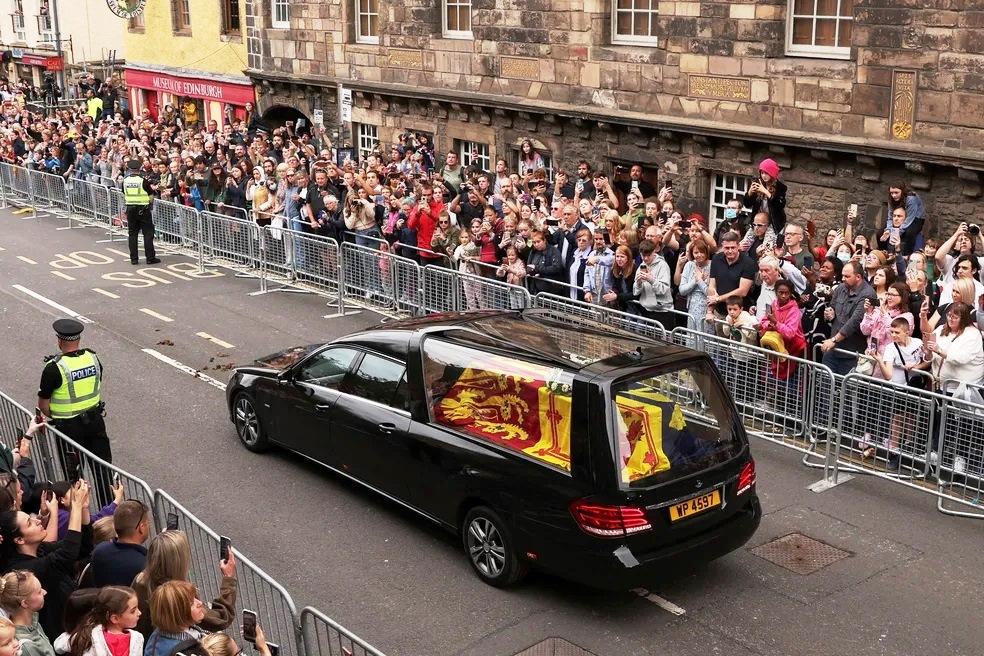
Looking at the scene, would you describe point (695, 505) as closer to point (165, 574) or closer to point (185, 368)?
point (165, 574)

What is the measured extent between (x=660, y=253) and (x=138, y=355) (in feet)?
21.6

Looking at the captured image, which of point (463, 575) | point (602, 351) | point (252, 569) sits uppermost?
point (602, 351)

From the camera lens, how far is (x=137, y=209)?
1975 cm

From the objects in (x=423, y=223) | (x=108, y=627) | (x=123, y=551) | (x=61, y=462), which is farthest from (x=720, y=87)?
(x=108, y=627)

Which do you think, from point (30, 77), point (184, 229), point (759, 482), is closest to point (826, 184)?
point (759, 482)

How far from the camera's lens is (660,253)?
1273 cm

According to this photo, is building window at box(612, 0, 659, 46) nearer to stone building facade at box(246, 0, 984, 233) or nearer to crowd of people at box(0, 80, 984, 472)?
stone building facade at box(246, 0, 984, 233)

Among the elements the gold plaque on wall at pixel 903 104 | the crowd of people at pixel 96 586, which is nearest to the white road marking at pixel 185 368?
the crowd of people at pixel 96 586

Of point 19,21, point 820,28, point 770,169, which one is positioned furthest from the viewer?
point 19,21

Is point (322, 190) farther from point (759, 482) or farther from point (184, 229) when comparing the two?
point (759, 482)

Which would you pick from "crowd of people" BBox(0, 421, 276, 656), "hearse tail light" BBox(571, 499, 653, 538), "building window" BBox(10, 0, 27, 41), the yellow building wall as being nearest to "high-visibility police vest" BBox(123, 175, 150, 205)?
the yellow building wall

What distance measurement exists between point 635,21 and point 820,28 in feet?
12.8

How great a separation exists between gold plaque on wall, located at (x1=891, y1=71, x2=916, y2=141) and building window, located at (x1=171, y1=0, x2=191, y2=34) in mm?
24130

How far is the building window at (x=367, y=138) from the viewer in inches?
1030
